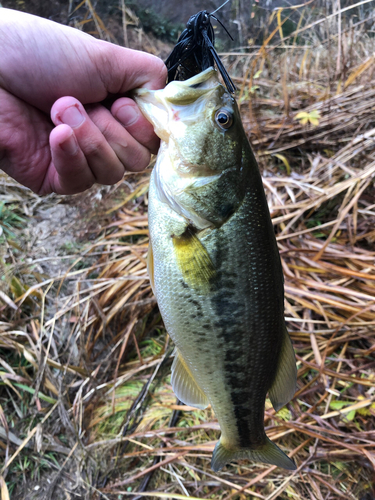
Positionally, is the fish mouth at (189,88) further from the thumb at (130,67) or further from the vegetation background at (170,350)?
the vegetation background at (170,350)

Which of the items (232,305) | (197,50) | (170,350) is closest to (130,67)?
(197,50)

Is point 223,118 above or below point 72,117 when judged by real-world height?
below

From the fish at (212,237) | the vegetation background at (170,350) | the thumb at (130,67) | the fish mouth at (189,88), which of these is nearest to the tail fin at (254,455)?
the fish at (212,237)

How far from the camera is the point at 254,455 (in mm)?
1463

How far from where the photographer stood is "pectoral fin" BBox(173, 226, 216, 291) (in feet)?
3.96

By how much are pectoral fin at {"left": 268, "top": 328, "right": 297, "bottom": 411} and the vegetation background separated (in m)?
0.94

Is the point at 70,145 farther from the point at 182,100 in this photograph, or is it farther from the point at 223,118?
the point at 223,118

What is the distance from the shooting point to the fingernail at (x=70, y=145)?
1179 millimetres

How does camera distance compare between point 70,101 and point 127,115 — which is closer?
point 70,101

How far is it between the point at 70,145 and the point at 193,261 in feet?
2.15

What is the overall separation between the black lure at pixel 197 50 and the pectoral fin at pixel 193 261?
2.05ft

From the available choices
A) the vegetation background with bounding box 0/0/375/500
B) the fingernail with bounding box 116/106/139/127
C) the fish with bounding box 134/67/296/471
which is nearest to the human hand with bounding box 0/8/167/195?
the fingernail with bounding box 116/106/139/127

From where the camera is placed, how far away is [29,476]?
A: 7.98 feet

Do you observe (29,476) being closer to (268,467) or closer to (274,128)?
(268,467)
